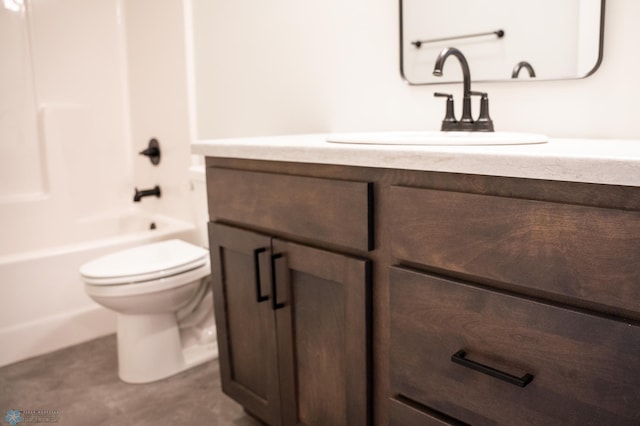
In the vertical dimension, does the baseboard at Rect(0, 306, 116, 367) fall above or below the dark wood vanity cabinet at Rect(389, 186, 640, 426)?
below

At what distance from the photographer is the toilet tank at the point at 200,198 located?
235 centimetres

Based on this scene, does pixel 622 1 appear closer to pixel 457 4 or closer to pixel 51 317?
pixel 457 4

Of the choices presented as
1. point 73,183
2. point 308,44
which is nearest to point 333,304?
point 308,44

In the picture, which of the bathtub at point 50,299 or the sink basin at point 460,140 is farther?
the bathtub at point 50,299

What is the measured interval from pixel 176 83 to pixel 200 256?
3.32ft

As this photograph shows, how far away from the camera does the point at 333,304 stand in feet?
3.95

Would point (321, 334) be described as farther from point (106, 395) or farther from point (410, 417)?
point (106, 395)

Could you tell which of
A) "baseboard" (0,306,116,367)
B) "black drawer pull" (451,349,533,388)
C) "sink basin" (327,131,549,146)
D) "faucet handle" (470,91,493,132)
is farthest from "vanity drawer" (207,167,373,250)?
"baseboard" (0,306,116,367)

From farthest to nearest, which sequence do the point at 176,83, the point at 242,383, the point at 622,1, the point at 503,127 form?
the point at 176,83, the point at 242,383, the point at 503,127, the point at 622,1

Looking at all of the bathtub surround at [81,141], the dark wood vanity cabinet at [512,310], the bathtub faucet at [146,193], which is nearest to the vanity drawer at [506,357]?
the dark wood vanity cabinet at [512,310]

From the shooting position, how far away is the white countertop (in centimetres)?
74

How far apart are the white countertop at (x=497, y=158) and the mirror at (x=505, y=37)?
0.24m

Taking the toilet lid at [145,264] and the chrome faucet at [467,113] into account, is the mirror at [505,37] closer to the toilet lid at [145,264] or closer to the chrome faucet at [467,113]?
the chrome faucet at [467,113]

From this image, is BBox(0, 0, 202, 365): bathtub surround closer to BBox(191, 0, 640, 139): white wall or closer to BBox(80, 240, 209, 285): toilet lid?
BBox(191, 0, 640, 139): white wall
